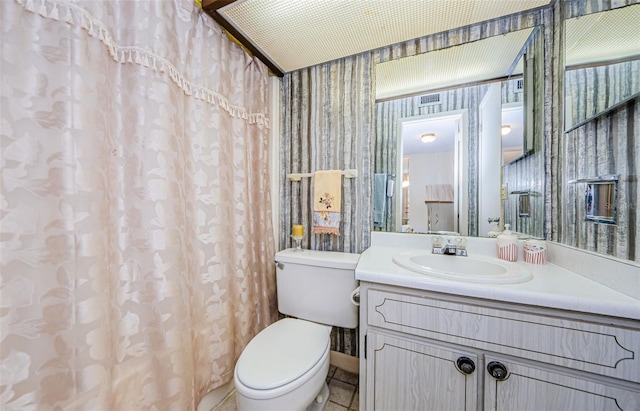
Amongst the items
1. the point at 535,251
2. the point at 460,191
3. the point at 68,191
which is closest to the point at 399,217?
the point at 460,191

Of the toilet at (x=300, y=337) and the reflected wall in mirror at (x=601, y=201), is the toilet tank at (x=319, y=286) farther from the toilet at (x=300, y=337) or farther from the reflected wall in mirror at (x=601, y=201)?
the reflected wall in mirror at (x=601, y=201)

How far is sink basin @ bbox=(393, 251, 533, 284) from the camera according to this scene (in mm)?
804

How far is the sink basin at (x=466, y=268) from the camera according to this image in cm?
80

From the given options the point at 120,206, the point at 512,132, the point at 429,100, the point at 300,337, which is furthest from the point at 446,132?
the point at 120,206

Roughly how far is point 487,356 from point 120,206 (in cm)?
142

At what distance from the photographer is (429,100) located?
4.46 feet

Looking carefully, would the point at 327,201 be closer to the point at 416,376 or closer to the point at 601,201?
the point at 416,376

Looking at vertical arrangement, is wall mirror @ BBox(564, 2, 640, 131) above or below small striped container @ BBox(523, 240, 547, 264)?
above

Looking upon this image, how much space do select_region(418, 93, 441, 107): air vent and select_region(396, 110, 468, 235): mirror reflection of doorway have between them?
0.08 metres

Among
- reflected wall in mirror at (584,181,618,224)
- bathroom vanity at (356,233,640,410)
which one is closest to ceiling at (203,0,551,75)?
reflected wall in mirror at (584,181,618,224)

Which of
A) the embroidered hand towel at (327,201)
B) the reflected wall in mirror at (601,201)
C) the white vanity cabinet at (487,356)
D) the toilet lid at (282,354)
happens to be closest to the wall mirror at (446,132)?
the embroidered hand towel at (327,201)

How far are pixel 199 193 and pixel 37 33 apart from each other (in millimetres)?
685

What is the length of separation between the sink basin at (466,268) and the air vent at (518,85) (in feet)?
3.00

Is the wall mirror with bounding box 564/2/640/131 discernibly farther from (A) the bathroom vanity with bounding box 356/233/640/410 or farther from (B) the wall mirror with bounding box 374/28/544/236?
(A) the bathroom vanity with bounding box 356/233/640/410
